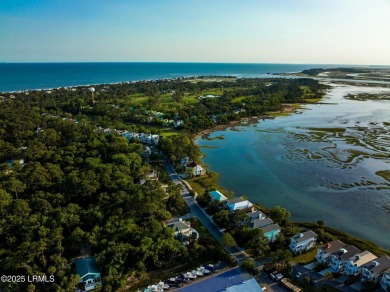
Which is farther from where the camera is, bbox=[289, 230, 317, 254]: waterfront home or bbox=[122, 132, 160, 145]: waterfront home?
bbox=[122, 132, 160, 145]: waterfront home

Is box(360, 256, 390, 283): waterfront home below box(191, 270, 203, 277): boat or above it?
above

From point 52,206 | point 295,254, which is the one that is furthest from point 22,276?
point 295,254

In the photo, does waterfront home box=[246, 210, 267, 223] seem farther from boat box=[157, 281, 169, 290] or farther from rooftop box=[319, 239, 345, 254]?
boat box=[157, 281, 169, 290]

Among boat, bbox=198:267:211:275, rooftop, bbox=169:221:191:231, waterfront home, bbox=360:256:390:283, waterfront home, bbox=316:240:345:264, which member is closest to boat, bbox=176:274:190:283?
boat, bbox=198:267:211:275

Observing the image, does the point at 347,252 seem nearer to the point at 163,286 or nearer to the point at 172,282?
the point at 172,282

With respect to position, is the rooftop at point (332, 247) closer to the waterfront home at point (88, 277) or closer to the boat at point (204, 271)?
the boat at point (204, 271)

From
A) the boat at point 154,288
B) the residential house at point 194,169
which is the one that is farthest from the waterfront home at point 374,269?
the residential house at point 194,169
